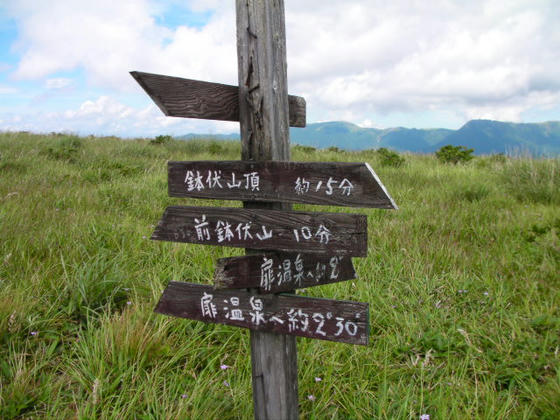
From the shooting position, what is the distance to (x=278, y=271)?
1.75m

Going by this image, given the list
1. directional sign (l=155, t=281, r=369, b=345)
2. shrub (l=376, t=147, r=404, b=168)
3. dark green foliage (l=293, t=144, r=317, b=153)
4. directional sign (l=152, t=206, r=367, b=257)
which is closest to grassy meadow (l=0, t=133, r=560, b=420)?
directional sign (l=155, t=281, r=369, b=345)

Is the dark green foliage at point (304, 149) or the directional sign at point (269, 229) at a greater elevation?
the dark green foliage at point (304, 149)

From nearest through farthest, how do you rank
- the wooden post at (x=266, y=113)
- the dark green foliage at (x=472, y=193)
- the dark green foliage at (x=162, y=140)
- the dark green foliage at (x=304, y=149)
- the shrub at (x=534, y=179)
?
the wooden post at (x=266, y=113) → the dark green foliage at (x=472, y=193) → the shrub at (x=534, y=179) → the dark green foliage at (x=304, y=149) → the dark green foliage at (x=162, y=140)

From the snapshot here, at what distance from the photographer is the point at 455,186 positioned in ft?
21.4

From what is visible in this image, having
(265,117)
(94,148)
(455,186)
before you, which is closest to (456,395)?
(265,117)

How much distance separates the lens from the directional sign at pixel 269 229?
5.12 feet

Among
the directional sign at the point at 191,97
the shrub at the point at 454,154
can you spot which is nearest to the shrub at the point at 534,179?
the shrub at the point at 454,154

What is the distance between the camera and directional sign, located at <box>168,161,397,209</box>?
4.81ft

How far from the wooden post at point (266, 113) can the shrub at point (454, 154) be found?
978cm

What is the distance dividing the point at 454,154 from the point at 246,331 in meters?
9.35

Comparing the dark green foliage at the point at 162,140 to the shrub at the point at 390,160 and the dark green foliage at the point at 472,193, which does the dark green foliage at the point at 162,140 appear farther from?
the dark green foliage at the point at 472,193

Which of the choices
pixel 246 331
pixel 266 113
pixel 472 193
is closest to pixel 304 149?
pixel 472 193

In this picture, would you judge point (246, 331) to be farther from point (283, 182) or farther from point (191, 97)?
point (191, 97)

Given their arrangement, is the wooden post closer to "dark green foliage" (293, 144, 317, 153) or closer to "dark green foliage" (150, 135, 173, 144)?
"dark green foliage" (293, 144, 317, 153)
